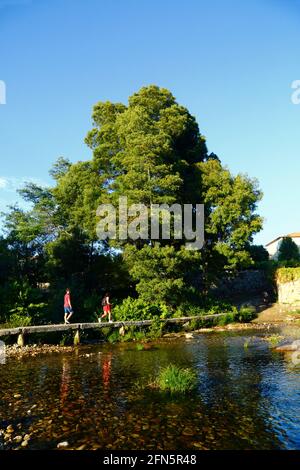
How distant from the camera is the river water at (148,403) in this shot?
699cm

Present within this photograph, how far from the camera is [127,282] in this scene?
28.2 m

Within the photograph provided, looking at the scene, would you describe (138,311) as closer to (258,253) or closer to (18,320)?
(18,320)

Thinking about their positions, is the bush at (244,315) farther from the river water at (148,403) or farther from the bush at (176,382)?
the bush at (176,382)

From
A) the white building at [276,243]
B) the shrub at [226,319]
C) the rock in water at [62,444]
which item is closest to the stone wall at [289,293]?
the shrub at [226,319]

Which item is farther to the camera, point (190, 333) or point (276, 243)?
point (276, 243)

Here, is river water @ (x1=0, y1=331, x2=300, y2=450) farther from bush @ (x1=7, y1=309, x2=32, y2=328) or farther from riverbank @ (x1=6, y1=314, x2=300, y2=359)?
bush @ (x1=7, y1=309, x2=32, y2=328)

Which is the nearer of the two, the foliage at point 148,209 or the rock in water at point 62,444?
the rock in water at point 62,444

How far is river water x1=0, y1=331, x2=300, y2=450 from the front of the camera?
699cm

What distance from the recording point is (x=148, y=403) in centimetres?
909

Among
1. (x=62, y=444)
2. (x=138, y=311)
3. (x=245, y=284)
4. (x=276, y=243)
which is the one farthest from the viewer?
(x=276, y=243)

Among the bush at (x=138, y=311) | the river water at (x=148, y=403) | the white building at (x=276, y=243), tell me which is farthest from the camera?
the white building at (x=276, y=243)

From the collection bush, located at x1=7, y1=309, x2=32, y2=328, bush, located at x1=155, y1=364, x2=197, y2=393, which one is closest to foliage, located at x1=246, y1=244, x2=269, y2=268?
bush, located at x1=7, y1=309, x2=32, y2=328

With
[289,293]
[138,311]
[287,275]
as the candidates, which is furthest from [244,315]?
[138,311]

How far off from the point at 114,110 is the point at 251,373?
84.7ft
